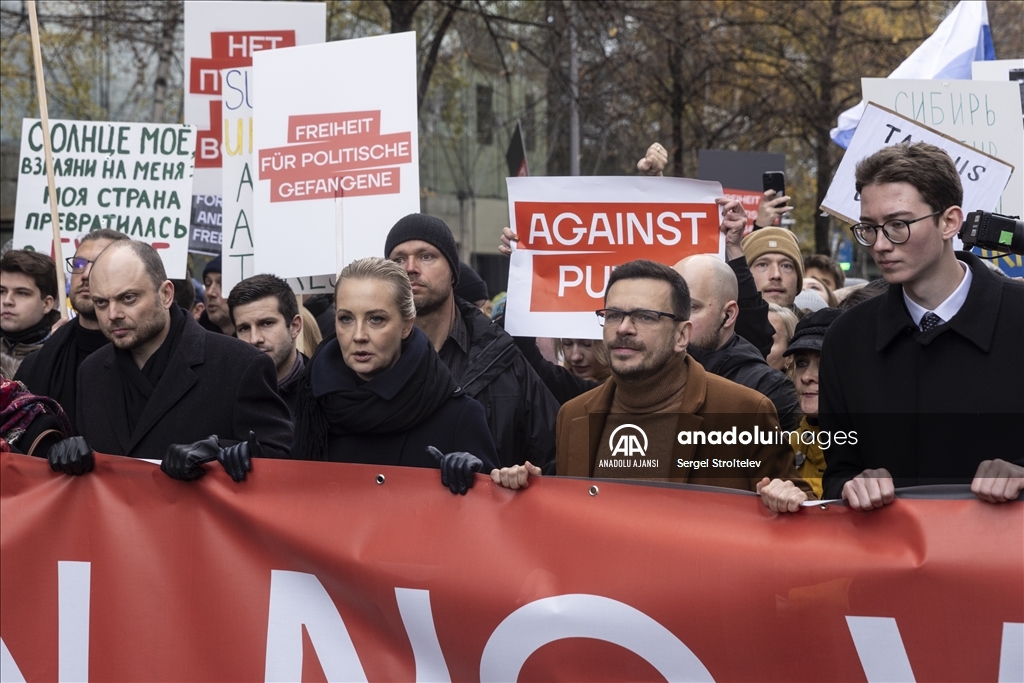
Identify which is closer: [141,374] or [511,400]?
[141,374]

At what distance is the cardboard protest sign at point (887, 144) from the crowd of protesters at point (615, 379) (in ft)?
3.03

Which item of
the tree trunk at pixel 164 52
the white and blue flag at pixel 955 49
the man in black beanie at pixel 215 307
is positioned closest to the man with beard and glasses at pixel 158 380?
the man in black beanie at pixel 215 307

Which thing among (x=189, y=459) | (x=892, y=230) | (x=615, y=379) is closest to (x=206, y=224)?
(x=189, y=459)

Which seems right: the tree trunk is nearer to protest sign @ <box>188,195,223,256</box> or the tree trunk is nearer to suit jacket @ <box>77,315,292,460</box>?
protest sign @ <box>188,195,223,256</box>

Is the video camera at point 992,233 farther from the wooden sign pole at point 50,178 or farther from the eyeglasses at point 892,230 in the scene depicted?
the wooden sign pole at point 50,178

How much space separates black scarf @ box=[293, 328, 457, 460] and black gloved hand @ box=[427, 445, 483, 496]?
15.5 inches

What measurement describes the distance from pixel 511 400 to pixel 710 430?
3.25 feet

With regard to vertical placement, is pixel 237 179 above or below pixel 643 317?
above

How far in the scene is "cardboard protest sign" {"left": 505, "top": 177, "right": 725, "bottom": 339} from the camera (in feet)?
15.3

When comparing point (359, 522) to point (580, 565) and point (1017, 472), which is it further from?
point (1017, 472)

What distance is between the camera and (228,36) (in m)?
7.69

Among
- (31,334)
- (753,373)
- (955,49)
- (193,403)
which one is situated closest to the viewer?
(193,403)

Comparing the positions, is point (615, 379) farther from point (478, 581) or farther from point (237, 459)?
point (237, 459)

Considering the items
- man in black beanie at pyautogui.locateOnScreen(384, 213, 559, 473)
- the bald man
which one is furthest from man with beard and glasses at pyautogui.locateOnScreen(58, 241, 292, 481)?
the bald man
